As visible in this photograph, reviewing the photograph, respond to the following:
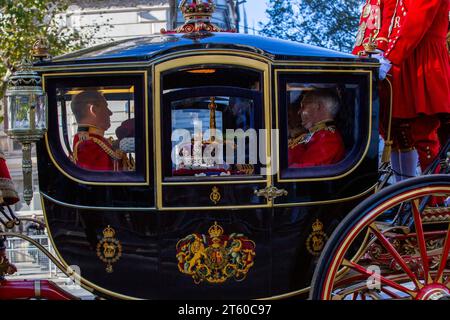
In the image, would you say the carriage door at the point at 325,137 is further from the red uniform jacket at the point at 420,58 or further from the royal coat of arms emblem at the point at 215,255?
the red uniform jacket at the point at 420,58

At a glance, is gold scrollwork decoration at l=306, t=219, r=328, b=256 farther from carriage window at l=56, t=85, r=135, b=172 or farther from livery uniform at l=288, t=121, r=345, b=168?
carriage window at l=56, t=85, r=135, b=172

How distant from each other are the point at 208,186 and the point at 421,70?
4.60 ft

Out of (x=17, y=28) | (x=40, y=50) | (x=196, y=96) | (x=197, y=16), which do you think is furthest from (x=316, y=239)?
(x=17, y=28)

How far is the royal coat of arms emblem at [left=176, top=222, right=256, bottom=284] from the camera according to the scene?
3.20 meters

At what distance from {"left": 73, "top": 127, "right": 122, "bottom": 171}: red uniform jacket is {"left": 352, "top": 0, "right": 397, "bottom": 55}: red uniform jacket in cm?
154

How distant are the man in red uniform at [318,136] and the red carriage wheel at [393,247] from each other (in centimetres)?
41

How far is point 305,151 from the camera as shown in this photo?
3439 mm

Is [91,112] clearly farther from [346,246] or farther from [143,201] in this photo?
[346,246]

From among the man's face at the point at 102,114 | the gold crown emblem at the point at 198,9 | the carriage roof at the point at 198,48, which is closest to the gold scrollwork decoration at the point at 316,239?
the carriage roof at the point at 198,48

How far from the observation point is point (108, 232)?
10.6ft

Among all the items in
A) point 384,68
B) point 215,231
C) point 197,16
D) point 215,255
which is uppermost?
point 197,16

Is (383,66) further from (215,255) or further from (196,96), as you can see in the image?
(215,255)

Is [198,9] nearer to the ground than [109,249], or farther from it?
farther from it

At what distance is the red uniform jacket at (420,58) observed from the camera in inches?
144
